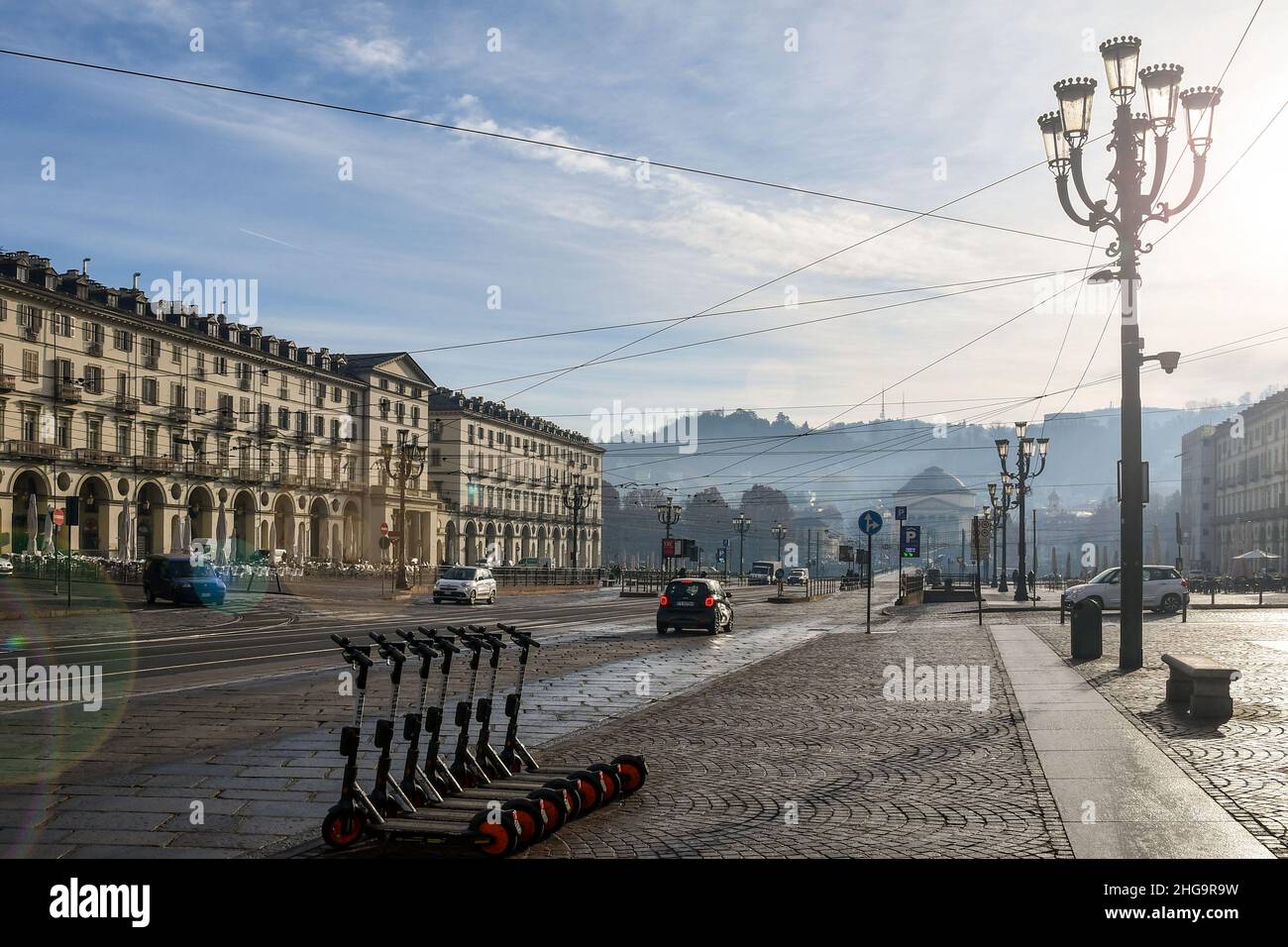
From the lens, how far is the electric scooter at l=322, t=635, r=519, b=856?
20.9 ft

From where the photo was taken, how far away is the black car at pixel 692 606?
29.7 meters

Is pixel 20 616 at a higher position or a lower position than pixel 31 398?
lower

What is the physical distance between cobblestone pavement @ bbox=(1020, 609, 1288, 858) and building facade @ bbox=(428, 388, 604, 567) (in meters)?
79.2

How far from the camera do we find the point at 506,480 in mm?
127375

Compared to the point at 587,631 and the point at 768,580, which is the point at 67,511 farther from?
the point at 768,580

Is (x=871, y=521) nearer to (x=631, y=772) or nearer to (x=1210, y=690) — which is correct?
(x=1210, y=690)

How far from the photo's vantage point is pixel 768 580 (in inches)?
3775

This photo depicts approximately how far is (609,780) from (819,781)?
190 centimetres

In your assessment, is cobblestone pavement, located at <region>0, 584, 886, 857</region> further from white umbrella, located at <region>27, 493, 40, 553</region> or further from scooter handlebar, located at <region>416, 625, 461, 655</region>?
white umbrella, located at <region>27, 493, 40, 553</region>

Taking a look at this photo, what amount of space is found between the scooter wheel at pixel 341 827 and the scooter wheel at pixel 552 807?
106 cm

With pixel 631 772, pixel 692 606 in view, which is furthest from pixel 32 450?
pixel 631 772

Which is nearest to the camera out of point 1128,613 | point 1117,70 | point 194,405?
point 1117,70

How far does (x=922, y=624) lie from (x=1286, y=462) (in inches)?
3342
